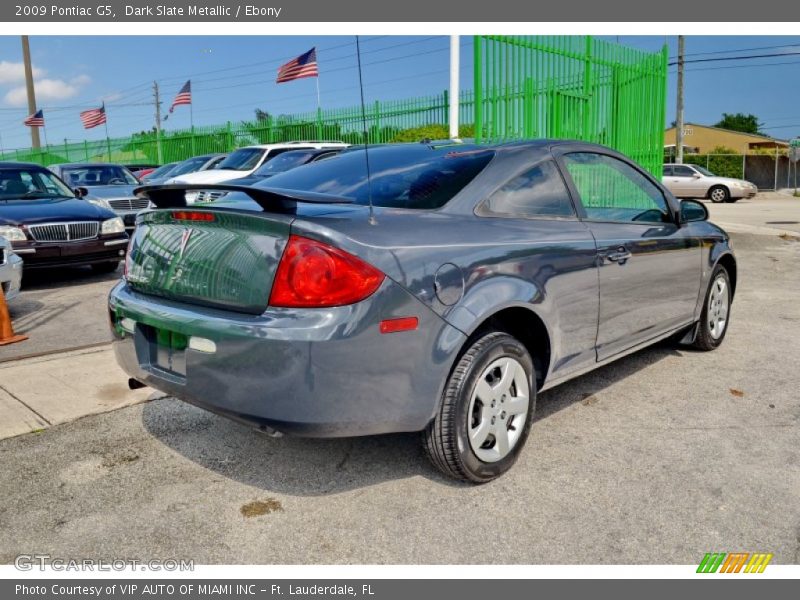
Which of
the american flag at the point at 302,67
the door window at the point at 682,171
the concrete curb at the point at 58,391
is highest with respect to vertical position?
the american flag at the point at 302,67

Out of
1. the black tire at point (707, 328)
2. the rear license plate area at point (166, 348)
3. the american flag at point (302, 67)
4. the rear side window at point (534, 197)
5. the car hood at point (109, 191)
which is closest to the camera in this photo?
the rear license plate area at point (166, 348)

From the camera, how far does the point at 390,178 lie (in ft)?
11.2

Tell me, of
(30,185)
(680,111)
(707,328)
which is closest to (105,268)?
(30,185)

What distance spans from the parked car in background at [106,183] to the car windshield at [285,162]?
2.59 meters

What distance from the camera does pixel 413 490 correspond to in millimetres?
3086

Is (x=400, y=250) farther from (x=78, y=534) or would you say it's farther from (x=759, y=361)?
(x=759, y=361)

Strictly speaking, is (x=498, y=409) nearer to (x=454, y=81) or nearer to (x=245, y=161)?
(x=454, y=81)

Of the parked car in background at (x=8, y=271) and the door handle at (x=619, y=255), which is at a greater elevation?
the door handle at (x=619, y=255)

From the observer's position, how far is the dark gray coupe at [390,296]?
263 cm

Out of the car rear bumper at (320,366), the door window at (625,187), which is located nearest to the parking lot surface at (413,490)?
the car rear bumper at (320,366)

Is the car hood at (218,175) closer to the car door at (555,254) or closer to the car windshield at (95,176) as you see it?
the car windshield at (95,176)

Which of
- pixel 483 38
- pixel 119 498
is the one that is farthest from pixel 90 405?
pixel 483 38

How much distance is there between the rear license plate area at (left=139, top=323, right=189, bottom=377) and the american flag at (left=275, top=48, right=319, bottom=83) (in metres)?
13.9
